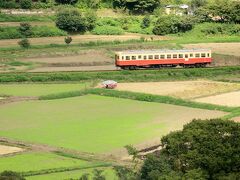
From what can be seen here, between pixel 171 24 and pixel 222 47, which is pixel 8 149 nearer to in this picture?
pixel 222 47

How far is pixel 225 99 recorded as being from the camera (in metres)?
46.0

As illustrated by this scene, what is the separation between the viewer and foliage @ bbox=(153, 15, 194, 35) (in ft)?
242

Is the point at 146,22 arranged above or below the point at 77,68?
above

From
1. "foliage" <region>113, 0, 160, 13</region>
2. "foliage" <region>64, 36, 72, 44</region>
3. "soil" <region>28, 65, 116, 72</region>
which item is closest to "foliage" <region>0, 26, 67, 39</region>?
"foliage" <region>64, 36, 72, 44</region>

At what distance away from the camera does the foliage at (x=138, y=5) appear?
79.9 meters

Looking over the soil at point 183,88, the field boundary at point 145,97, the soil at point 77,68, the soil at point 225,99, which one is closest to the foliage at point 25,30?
the soil at point 77,68

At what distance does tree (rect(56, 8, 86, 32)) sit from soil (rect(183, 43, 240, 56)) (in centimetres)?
1167

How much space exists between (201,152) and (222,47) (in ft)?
133

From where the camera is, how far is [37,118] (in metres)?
40.4

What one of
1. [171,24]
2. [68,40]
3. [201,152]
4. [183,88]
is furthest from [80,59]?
[201,152]

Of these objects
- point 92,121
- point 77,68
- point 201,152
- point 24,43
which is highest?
Answer: point 24,43

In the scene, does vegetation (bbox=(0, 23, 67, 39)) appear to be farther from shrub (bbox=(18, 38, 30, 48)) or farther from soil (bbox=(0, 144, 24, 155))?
soil (bbox=(0, 144, 24, 155))

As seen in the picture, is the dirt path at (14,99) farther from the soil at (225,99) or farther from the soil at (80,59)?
the soil at (80,59)

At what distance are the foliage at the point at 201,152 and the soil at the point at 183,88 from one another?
17.8 metres
